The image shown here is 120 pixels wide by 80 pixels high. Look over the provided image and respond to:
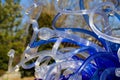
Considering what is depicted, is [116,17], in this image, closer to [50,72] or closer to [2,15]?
[50,72]

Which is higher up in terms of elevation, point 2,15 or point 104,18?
point 104,18

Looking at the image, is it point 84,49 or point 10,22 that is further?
point 10,22

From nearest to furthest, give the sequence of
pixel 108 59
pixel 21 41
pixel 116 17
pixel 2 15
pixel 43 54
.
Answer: pixel 108 59
pixel 116 17
pixel 43 54
pixel 21 41
pixel 2 15

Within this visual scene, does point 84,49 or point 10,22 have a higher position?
point 84,49

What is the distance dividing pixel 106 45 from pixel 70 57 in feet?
0.71

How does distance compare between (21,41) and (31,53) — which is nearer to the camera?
(31,53)

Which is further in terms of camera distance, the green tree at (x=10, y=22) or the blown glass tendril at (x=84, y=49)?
the green tree at (x=10, y=22)

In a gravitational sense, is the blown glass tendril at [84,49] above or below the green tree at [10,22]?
above

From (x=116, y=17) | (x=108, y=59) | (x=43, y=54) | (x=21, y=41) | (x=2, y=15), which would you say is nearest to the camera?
(x=108, y=59)

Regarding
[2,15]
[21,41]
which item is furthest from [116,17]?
[2,15]

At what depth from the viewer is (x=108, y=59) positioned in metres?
2.14

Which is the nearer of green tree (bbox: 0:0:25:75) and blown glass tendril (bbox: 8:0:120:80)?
blown glass tendril (bbox: 8:0:120:80)

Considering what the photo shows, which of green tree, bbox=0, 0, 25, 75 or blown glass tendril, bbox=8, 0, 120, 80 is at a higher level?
blown glass tendril, bbox=8, 0, 120, 80

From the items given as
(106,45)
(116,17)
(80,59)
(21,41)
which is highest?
(116,17)
